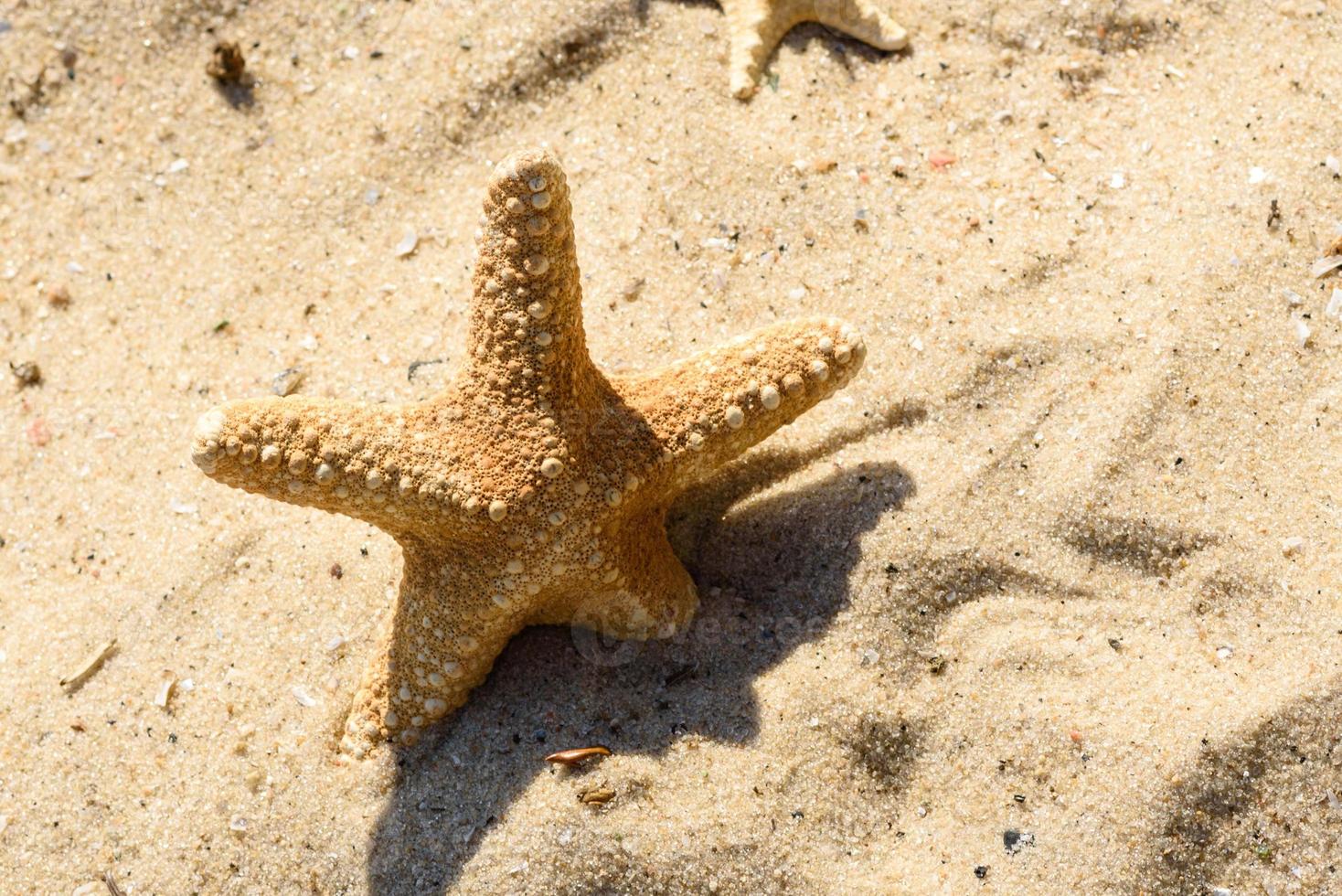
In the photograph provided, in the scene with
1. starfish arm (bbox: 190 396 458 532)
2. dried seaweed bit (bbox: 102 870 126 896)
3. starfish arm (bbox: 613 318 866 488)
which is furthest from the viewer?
dried seaweed bit (bbox: 102 870 126 896)

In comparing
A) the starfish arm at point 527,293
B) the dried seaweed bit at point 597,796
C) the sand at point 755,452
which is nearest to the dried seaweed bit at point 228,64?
the sand at point 755,452

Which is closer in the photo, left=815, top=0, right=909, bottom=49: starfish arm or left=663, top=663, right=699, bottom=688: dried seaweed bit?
left=663, top=663, right=699, bottom=688: dried seaweed bit

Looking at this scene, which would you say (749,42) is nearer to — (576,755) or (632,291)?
(632,291)

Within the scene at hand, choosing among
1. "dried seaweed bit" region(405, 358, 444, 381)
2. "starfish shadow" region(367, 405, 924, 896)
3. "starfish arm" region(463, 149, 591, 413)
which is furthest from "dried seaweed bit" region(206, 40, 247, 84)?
"starfish shadow" region(367, 405, 924, 896)

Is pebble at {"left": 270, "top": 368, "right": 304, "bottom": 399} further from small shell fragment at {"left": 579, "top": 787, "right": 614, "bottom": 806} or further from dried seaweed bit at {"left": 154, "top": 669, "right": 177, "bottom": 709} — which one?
small shell fragment at {"left": 579, "top": 787, "right": 614, "bottom": 806}

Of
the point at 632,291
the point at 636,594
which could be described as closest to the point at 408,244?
the point at 632,291

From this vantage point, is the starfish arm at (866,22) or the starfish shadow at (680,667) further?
the starfish arm at (866,22)

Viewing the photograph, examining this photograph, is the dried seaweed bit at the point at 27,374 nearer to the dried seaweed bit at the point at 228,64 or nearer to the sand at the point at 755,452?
the sand at the point at 755,452
